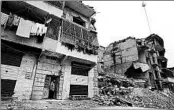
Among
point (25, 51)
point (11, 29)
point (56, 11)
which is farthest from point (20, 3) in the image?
point (25, 51)

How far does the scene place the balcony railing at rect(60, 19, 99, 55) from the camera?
1031 cm

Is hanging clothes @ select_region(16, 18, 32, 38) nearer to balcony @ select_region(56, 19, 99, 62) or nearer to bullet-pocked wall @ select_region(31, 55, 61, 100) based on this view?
bullet-pocked wall @ select_region(31, 55, 61, 100)

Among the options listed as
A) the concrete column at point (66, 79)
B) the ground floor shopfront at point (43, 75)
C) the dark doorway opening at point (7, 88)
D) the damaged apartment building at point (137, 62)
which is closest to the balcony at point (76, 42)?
the ground floor shopfront at point (43, 75)

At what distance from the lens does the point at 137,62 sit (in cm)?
2236

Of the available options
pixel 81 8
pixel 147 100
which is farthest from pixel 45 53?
pixel 147 100

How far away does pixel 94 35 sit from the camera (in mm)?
12969

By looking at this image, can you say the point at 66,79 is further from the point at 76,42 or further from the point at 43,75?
the point at 76,42

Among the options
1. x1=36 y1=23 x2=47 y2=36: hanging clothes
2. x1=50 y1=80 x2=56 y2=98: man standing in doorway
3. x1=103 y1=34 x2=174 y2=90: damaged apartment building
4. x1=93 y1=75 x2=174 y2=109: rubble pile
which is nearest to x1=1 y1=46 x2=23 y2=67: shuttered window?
x1=36 y1=23 x2=47 y2=36: hanging clothes

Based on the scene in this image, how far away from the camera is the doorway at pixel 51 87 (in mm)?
9652

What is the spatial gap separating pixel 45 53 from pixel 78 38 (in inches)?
148

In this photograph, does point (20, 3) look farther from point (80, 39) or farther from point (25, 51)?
point (80, 39)

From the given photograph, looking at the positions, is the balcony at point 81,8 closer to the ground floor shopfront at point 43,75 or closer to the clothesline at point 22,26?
the clothesline at point 22,26

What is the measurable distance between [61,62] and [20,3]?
5689mm

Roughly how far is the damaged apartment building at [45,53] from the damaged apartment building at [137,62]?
1386 cm
